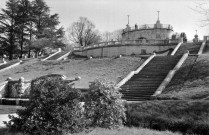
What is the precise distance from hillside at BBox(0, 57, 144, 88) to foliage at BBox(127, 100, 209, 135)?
552 inches

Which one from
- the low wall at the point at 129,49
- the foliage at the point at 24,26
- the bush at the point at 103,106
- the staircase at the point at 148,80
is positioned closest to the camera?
the bush at the point at 103,106

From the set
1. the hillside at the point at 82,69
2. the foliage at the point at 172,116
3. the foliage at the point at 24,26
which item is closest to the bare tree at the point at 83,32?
the foliage at the point at 24,26

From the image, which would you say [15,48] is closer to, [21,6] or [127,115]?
[21,6]

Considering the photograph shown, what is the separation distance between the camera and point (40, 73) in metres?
33.3

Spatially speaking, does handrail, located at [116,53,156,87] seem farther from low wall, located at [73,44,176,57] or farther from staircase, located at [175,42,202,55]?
low wall, located at [73,44,176,57]

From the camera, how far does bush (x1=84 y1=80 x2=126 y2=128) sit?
32.8ft

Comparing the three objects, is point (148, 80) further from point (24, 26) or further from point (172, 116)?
point (24, 26)

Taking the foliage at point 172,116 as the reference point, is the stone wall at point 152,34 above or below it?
above

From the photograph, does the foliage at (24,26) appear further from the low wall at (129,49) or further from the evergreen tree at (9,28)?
the low wall at (129,49)

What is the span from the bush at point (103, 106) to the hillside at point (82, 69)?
14895mm

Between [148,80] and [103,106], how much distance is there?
14.7 m

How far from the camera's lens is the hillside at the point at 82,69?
28.8 m

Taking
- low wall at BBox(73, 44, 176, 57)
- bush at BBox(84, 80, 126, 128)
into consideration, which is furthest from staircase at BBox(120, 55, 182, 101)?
low wall at BBox(73, 44, 176, 57)

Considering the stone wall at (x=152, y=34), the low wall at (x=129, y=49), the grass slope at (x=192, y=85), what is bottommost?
the grass slope at (x=192, y=85)
